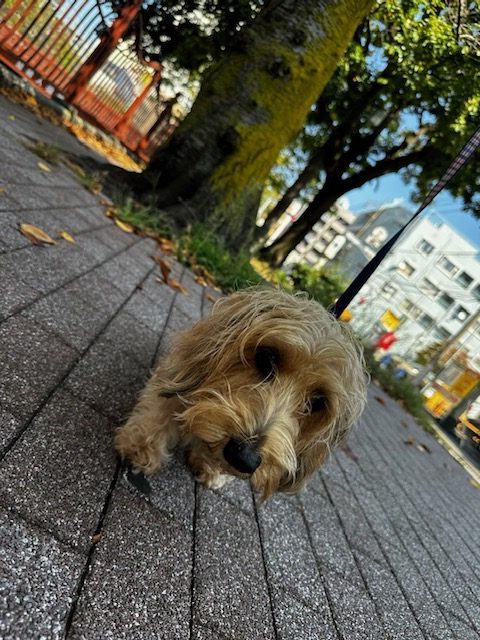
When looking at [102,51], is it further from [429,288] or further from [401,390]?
[429,288]

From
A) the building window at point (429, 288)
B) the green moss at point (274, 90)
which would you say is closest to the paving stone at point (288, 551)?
the green moss at point (274, 90)

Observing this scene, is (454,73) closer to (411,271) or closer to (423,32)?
(423,32)

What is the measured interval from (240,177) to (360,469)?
14.7 feet

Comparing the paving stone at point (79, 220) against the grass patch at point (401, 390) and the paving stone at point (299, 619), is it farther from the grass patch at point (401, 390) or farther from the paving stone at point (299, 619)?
the grass patch at point (401, 390)

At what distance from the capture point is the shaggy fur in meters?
1.78

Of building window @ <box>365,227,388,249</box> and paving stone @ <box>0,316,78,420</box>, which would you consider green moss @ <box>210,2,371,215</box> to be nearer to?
paving stone @ <box>0,316,78,420</box>

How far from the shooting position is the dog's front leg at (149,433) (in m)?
1.96

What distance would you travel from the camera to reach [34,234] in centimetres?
305

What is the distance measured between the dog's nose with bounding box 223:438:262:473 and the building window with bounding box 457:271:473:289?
57031 millimetres

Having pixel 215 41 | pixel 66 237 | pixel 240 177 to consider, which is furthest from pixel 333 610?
pixel 215 41

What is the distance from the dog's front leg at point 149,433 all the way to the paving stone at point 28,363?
37cm

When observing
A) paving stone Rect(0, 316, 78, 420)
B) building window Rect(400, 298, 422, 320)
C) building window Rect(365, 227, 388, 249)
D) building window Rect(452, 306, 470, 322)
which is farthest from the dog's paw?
building window Rect(365, 227, 388, 249)

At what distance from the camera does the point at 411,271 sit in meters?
53.7

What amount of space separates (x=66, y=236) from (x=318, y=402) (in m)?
2.44
